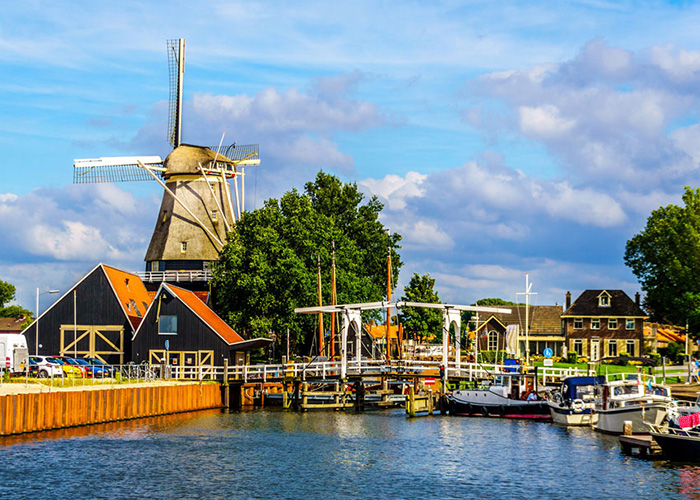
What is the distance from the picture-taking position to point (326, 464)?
3994 centimetres

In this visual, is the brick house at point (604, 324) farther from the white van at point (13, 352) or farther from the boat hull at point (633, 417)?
the white van at point (13, 352)

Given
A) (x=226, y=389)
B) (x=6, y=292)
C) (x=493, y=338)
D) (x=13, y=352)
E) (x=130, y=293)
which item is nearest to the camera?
(x=13, y=352)

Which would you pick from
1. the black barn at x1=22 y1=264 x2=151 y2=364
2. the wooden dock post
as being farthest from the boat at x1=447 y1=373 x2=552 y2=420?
the black barn at x1=22 y1=264 x2=151 y2=364

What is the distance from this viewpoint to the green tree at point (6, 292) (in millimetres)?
168000

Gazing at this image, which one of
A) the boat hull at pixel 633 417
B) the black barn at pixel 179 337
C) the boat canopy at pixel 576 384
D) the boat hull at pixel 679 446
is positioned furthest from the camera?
the black barn at pixel 179 337

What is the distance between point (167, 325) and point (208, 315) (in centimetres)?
367

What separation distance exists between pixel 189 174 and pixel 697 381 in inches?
1947

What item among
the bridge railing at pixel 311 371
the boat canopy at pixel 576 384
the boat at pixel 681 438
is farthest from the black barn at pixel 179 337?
the boat at pixel 681 438

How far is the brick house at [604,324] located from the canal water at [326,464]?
64656 mm

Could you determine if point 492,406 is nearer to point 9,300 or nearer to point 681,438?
point 681,438

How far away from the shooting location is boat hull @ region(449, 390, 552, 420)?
58406 mm

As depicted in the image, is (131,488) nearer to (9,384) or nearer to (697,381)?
(9,384)

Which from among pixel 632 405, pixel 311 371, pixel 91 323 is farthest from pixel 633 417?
pixel 91 323

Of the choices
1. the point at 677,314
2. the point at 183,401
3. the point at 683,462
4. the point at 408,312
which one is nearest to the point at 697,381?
the point at 677,314
